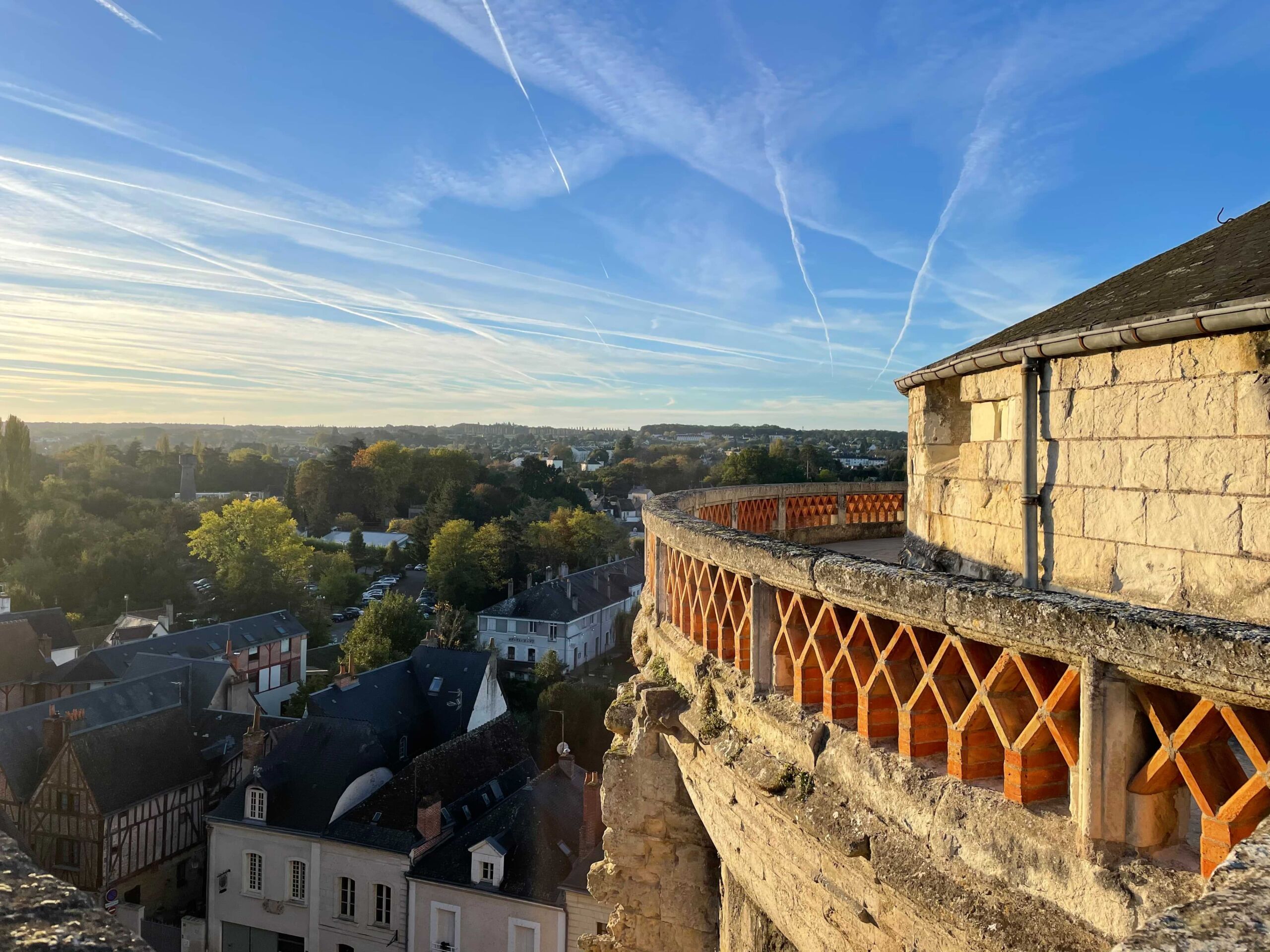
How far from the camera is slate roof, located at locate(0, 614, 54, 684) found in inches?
1379

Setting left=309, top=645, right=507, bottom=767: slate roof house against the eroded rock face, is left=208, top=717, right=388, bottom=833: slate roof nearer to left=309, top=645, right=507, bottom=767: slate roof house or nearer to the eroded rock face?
left=309, top=645, right=507, bottom=767: slate roof house

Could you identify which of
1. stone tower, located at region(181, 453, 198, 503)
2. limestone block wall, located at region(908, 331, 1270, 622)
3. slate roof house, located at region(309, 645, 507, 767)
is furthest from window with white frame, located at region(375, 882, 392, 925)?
stone tower, located at region(181, 453, 198, 503)

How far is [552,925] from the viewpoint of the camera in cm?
1886

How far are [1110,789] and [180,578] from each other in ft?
214

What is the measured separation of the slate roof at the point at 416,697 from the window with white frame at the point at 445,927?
8333 mm

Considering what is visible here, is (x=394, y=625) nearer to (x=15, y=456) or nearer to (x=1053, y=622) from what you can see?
(x=1053, y=622)

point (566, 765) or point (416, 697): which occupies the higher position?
point (566, 765)

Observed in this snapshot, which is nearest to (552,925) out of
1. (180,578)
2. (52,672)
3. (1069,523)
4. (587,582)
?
(1069,523)

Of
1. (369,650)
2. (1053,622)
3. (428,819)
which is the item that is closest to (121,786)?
(428,819)

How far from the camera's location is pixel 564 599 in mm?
47188

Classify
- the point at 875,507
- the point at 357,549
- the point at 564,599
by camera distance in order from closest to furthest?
the point at 875,507 → the point at 564,599 → the point at 357,549

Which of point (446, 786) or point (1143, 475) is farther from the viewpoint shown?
point (446, 786)

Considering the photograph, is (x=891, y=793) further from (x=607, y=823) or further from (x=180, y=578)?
(x=180, y=578)

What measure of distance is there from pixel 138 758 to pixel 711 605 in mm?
27263
